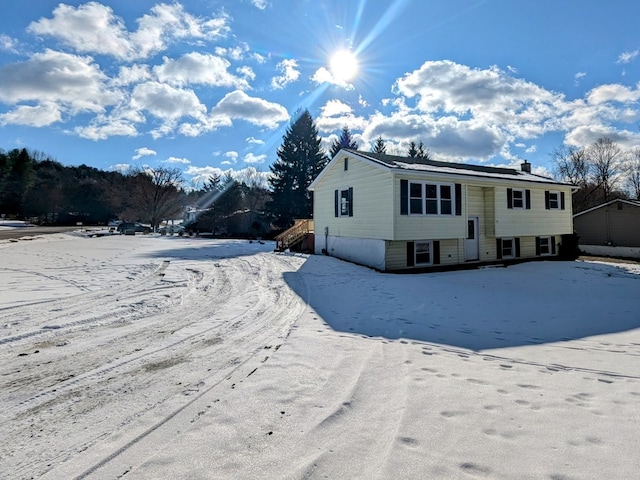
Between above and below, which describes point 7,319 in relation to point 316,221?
below

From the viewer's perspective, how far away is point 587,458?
270cm

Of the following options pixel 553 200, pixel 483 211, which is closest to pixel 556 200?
pixel 553 200

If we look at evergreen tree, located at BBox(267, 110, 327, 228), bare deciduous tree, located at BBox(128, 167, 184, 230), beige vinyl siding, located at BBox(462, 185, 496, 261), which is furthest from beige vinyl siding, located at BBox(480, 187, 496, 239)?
bare deciduous tree, located at BBox(128, 167, 184, 230)

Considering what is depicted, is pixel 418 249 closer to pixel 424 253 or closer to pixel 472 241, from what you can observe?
pixel 424 253

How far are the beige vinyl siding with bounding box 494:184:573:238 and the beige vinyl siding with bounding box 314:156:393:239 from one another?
6.53 m

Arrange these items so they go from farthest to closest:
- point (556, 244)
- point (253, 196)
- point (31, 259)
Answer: point (253, 196), point (556, 244), point (31, 259)

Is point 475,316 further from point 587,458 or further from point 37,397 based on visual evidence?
point 37,397

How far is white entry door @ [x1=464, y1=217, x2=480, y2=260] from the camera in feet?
57.8

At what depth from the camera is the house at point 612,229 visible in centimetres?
2536

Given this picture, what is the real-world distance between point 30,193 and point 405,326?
71.9 meters

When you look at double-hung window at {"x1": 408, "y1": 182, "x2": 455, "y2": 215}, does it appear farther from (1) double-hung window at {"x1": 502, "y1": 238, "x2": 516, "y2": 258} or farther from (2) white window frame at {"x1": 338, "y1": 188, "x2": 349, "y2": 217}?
(1) double-hung window at {"x1": 502, "y1": 238, "x2": 516, "y2": 258}

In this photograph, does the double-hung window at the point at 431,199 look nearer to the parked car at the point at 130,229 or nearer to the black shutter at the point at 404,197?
the black shutter at the point at 404,197

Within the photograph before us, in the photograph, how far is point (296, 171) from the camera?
40.2 meters

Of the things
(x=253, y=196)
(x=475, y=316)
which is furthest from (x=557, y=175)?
(x=475, y=316)
